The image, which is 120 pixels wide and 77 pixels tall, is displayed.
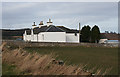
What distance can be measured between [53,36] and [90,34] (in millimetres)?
14250

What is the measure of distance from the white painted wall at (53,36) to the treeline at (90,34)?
1084cm

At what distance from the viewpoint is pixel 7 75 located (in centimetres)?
590

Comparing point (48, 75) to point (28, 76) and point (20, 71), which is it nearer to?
point (28, 76)

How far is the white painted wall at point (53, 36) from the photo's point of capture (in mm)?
48294

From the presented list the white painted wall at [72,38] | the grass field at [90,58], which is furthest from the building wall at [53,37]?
the grass field at [90,58]

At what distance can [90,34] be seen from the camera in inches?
2255

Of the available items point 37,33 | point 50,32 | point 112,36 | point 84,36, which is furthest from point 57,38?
point 112,36

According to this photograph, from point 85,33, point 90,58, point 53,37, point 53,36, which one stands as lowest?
point 90,58

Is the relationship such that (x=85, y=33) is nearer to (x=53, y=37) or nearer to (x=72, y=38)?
(x=72, y=38)

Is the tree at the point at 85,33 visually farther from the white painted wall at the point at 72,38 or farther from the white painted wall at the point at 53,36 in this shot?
the white painted wall at the point at 53,36

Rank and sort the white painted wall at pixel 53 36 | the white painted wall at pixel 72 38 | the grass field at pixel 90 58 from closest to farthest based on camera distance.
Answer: the grass field at pixel 90 58 < the white painted wall at pixel 53 36 < the white painted wall at pixel 72 38

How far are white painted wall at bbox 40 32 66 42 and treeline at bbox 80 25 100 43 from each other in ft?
35.6

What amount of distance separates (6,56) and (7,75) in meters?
2.72

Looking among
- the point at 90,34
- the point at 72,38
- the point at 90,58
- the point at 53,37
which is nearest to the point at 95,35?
the point at 90,34
